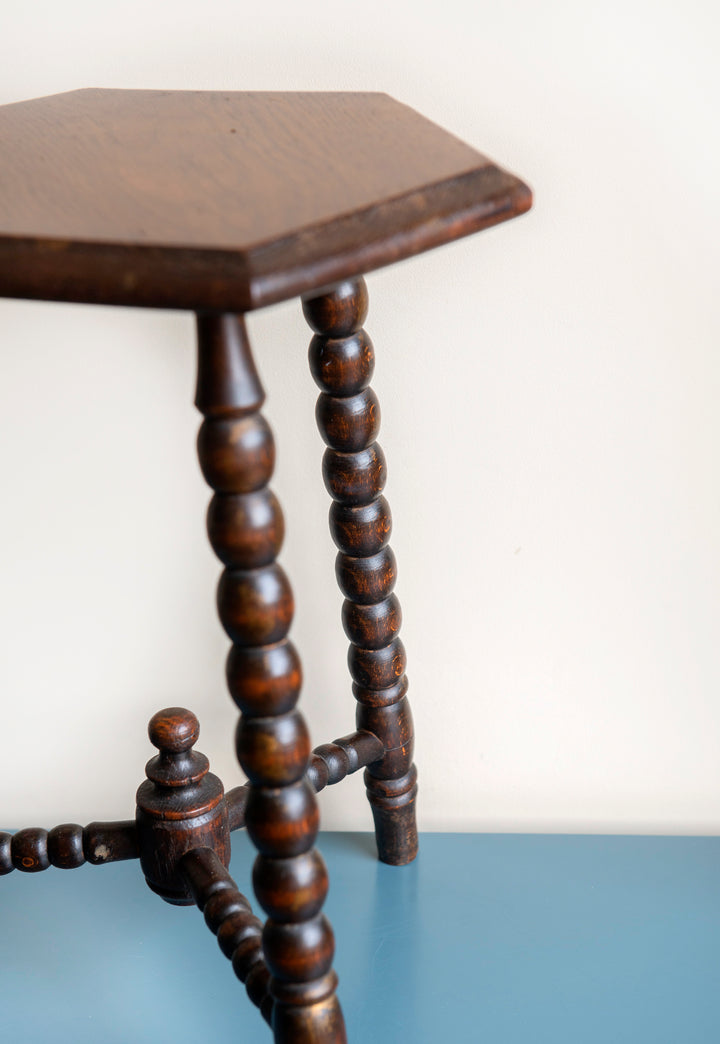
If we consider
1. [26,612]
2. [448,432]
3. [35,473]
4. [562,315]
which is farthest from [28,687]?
[562,315]

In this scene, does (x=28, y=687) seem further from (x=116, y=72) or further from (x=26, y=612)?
(x=116, y=72)

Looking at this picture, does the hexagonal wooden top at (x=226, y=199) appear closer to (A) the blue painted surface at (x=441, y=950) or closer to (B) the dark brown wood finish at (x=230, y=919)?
(B) the dark brown wood finish at (x=230, y=919)

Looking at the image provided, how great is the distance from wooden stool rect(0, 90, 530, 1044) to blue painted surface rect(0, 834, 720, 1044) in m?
0.10

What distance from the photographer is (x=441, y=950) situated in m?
0.92

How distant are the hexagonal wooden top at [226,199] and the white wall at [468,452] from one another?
0.67 ft

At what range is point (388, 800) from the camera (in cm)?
99

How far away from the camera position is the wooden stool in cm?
51

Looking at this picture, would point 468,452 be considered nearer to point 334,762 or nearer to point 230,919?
point 334,762

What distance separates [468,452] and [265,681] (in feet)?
1.48

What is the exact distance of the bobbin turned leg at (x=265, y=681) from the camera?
1.85 ft

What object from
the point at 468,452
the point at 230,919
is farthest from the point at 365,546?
the point at 230,919

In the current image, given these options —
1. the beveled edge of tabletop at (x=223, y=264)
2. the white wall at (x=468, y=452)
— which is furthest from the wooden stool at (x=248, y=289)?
the white wall at (x=468, y=452)

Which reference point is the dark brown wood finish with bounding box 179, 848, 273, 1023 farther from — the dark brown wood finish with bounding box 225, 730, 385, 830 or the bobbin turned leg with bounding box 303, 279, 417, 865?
the bobbin turned leg with bounding box 303, 279, 417, 865

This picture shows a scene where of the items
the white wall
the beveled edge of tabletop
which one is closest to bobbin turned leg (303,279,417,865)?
the white wall
